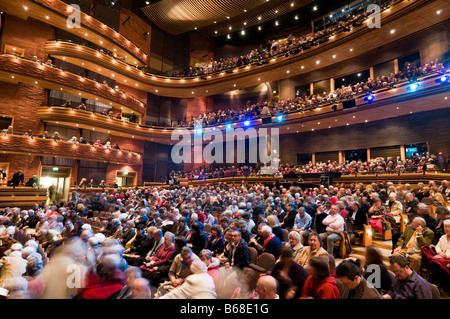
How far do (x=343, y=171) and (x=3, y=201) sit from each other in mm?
15933

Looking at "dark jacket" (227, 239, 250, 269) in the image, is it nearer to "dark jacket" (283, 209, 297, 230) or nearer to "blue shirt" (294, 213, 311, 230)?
"blue shirt" (294, 213, 311, 230)

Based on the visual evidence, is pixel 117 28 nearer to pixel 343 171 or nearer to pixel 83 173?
pixel 83 173

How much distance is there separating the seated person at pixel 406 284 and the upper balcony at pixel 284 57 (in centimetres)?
1340

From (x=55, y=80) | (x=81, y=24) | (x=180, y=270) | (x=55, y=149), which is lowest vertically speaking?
(x=180, y=270)

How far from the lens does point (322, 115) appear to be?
15.0 meters

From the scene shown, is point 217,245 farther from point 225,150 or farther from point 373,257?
point 225,150

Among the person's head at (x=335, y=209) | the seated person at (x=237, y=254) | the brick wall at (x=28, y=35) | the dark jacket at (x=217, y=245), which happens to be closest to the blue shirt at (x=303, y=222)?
the person's head at (x=335, y=209)

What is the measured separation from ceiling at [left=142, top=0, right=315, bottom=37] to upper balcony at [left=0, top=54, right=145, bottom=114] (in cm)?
788

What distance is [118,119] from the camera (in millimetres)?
17922

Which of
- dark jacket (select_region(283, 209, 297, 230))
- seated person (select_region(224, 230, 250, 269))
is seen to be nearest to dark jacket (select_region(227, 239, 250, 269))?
seated person (select_region(224, 230, 250, 269))

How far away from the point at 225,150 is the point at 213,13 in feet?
37.3

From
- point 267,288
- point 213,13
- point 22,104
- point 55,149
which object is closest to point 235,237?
→ point 267,288

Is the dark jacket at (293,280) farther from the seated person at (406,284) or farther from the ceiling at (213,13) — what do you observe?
the ceiling at (213,13)

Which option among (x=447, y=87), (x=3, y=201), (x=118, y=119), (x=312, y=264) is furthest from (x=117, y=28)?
(x=312, y=264)
